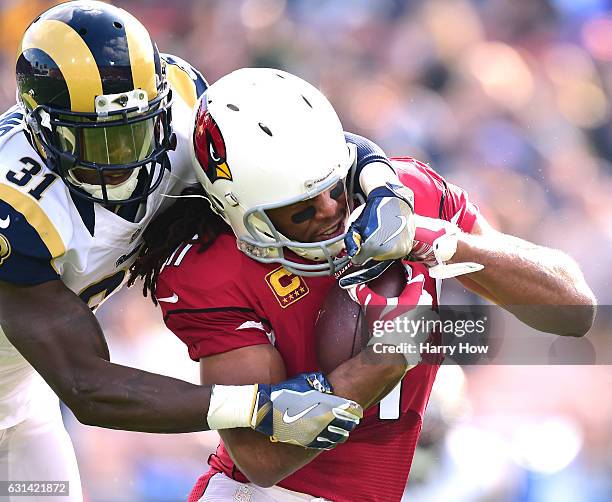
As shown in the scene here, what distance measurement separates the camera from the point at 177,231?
2523mm

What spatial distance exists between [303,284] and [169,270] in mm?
308

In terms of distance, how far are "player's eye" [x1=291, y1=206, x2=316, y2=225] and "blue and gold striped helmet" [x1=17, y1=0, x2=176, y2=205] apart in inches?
14.9

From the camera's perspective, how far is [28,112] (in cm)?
253

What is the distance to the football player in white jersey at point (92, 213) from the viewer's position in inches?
90.2

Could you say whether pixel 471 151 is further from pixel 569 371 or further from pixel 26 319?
pixel 26 319

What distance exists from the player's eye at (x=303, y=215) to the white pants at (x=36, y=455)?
1.23 m

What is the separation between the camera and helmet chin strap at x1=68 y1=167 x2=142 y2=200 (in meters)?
2.50

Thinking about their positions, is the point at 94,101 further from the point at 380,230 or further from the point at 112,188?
the point at 380,230

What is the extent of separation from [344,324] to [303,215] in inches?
10.3

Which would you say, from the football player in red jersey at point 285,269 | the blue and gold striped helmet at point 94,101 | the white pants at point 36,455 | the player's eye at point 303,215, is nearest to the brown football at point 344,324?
the football player in red jersey at point 285,269

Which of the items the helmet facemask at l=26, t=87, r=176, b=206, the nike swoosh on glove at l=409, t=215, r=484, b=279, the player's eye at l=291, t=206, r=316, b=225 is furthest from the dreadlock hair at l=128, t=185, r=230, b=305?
the nike swoosh on glove at l=409, t=215, r=484, b=279

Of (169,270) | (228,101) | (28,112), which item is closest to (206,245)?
(169,270)

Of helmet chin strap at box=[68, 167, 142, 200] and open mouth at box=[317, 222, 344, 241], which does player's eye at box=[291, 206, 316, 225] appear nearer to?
open mouth at box=[317, 222, 344, 241]

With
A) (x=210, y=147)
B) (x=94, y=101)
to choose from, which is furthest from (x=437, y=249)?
(x=94, y=101)
